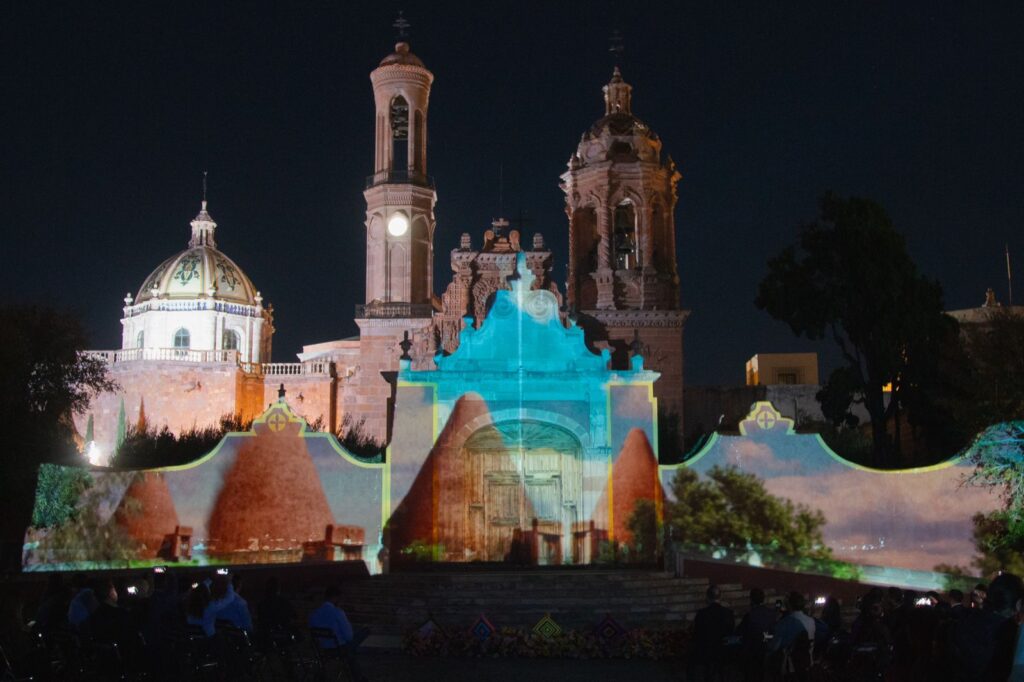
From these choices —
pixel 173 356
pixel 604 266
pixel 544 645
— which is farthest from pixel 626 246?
pixel 544 645

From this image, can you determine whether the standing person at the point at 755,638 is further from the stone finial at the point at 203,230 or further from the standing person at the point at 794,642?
the stone finial at the point at 203,230

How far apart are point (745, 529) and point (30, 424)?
43.4 feet

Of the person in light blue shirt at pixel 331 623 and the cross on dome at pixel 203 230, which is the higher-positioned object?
the cross on dome at pixel 203 230

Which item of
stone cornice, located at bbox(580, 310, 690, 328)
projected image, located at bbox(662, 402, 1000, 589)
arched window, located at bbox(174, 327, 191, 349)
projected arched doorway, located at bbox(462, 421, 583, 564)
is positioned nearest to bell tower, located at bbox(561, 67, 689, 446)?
stone cornice, located at bbox(580, 310, 690, 328)

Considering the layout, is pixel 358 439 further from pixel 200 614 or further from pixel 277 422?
pixel 200 614

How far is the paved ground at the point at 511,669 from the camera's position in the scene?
14.3m

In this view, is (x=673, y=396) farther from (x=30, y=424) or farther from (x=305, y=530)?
(x=30, y=424)

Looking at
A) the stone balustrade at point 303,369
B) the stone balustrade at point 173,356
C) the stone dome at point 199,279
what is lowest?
the stone balustrade at point 303,369

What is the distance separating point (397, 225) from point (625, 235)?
284 inches

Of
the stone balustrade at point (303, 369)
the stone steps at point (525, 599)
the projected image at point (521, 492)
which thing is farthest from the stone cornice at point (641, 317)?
the stone steps at point (525, 599)

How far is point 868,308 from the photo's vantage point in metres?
30.1

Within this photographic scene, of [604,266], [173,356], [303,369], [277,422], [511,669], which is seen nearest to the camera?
[511,669]

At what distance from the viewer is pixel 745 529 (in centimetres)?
2216

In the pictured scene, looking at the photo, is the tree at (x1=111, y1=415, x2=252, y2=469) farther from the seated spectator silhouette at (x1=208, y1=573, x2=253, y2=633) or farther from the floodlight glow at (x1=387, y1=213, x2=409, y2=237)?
the seated spectator silhouette at (x1=208, y1=573, x2=253, y2=633)
